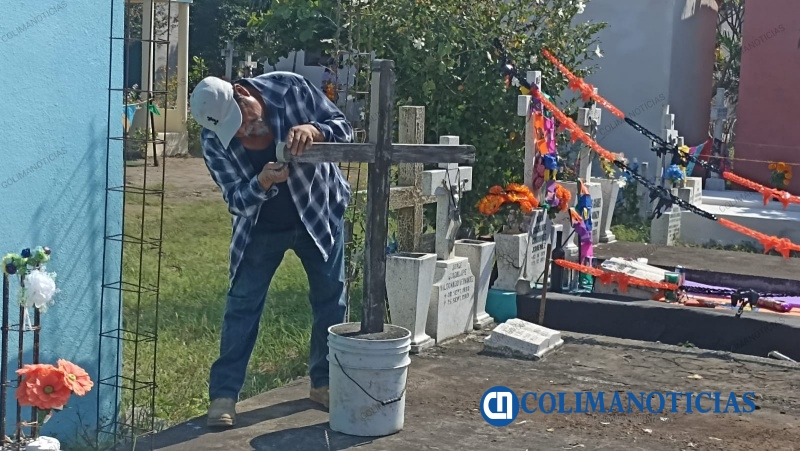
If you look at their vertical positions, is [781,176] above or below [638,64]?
below

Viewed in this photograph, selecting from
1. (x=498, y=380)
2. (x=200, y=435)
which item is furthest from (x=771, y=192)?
(x=200, y=435)

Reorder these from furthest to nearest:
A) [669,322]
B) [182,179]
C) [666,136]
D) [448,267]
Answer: [182,179]
[666,136]
[669,322]
[448,267]

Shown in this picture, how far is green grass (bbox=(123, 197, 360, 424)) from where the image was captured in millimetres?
6293

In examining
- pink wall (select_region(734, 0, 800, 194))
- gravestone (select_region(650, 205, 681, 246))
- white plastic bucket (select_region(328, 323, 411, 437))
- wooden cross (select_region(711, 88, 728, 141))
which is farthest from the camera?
wooden cross (select_region(711, 88, 728, 141))

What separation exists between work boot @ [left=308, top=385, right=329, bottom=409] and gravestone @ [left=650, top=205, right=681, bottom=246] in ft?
22.3

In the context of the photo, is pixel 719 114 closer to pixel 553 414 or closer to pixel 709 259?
pixel 709 259

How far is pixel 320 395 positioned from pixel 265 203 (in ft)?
3.62

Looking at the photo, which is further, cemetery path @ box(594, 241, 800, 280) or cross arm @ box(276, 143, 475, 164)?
cemetery path @ box(594, 241, 800, 280)

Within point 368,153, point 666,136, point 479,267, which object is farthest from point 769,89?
point 368,153

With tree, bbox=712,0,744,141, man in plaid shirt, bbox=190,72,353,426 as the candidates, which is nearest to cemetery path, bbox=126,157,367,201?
man in plaid shirt, bbox=190,72,353,426

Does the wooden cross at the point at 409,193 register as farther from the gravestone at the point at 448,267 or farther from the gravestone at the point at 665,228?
the gravestone at the point at 665,228

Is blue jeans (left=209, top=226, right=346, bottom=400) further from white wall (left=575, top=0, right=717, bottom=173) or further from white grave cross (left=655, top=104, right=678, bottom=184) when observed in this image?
white wall (left=575, top=0, right=717, bottom=173)

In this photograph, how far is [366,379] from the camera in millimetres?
4938

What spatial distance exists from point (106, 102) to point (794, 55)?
38.4ft
